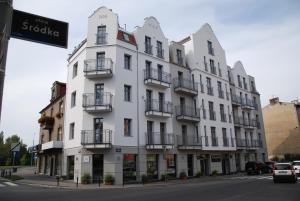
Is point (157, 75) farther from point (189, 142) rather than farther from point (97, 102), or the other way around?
point (189, 142)

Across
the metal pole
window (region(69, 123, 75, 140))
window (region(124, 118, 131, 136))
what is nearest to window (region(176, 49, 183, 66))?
window (region(124, 118, 131, 136))

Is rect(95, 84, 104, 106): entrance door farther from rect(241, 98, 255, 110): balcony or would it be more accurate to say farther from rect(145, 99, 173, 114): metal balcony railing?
rect(241, 98, 255, 110): balcony

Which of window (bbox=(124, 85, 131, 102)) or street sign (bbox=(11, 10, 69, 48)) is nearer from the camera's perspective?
street sign (bbox=(11, 10, 69, 48))

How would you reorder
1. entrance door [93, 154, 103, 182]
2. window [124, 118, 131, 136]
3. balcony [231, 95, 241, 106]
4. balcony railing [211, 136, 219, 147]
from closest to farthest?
entrance door [93, 154, 103, 182]
window [124, 118, 131, 136]
balcony railing [211, 136, 219, 147]
balcony [231, 95, 241, 106]

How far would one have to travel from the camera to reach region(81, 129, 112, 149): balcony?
22.1 metres

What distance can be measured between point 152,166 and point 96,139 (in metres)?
6.18

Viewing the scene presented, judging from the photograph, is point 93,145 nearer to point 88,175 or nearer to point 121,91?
point 88,175

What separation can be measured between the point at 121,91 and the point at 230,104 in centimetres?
1871

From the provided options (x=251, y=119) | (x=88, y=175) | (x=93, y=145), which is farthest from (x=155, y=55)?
(x=251, y=119)

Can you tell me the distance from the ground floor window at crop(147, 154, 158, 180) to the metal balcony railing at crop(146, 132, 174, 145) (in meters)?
1.32

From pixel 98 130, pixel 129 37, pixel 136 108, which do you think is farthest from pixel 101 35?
pixel 98 130

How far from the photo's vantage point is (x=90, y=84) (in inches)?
970

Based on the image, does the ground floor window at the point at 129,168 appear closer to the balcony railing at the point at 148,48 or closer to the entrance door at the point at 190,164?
the entrance door at the point at 190,164

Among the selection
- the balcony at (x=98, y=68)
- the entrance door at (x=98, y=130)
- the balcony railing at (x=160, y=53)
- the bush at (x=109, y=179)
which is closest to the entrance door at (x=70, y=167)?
the entrance door at (x=98, y=130)
